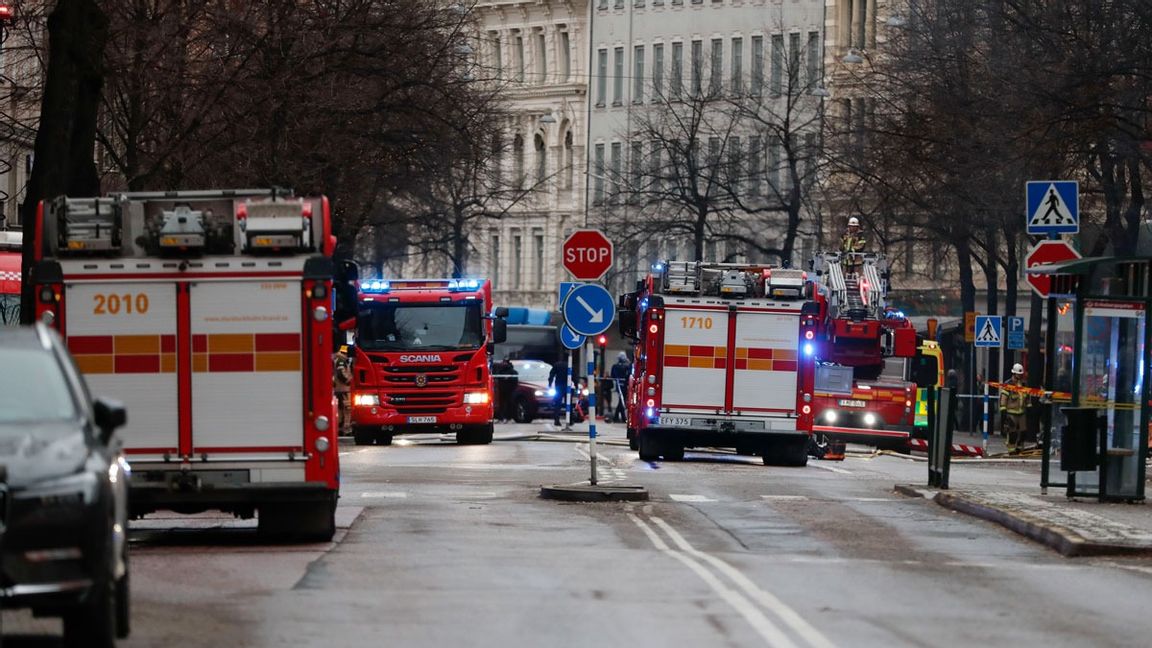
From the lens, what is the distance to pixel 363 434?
1726 inches

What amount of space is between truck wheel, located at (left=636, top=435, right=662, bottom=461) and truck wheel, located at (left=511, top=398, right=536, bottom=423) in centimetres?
3015

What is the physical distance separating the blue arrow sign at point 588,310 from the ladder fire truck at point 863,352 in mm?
18991

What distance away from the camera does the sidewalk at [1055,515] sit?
19281 mm

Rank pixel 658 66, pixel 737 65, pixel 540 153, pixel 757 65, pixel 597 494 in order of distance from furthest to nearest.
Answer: pixel 540 153
pixel 658 66
pixel 737 65
pixel 757 65
pixel 597 494

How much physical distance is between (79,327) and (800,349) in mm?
18148

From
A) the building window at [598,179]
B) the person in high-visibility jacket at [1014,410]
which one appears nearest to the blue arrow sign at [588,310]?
the person in high-visibility jacket at [1014,410]

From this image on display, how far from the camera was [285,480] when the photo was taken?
18.5 m

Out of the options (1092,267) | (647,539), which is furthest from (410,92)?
(647,539)

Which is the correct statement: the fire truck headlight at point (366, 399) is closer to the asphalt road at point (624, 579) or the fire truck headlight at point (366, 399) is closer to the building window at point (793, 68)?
the asphalt road at point (624, 579)

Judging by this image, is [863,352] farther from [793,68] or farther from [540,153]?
[540,153]

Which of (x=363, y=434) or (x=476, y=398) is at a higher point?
(x=476, y=398)

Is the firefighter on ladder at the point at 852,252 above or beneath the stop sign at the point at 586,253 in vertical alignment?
beneath

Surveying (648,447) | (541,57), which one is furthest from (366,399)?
(541,57)

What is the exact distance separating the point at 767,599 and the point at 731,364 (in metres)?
21.1
